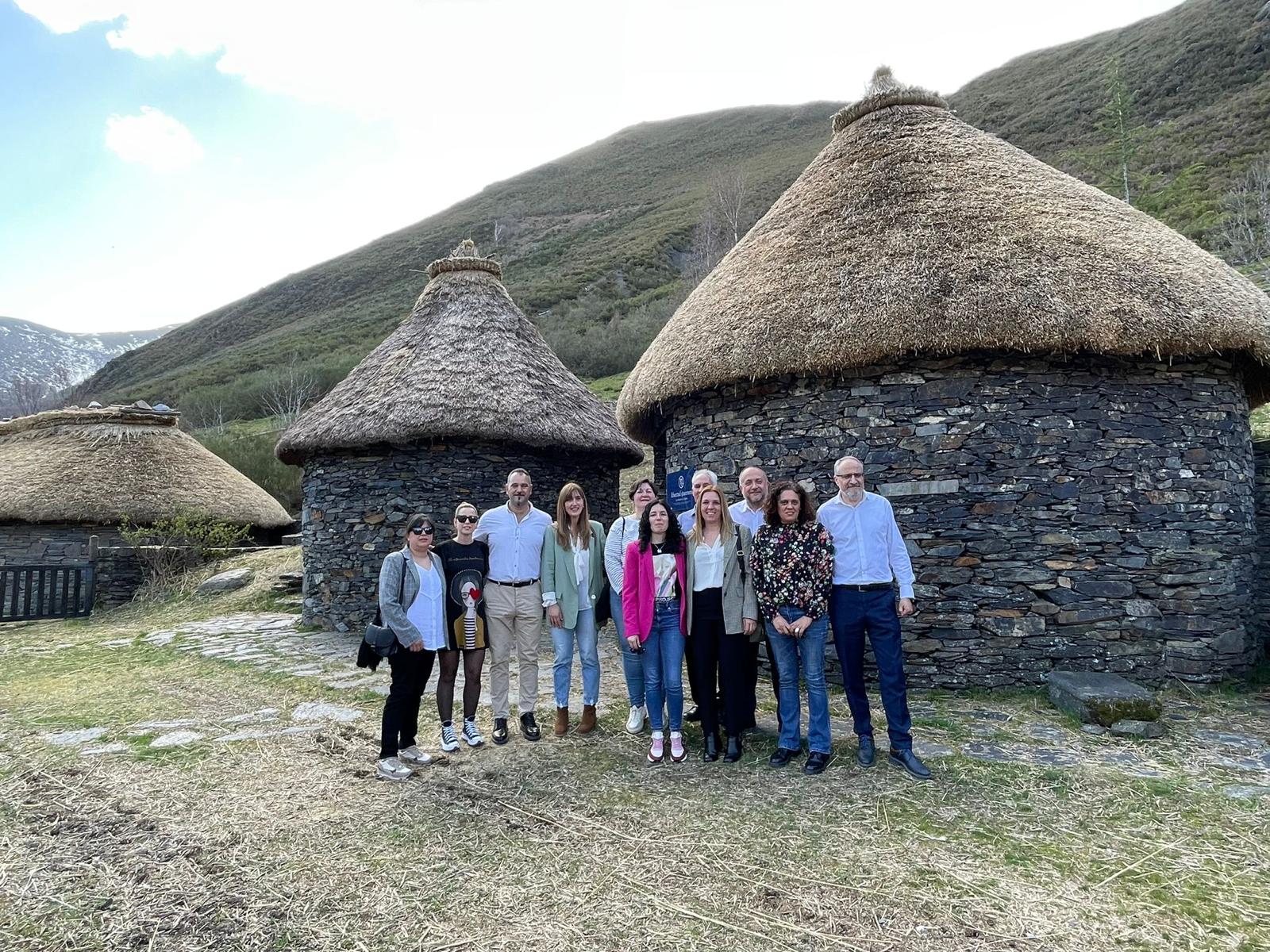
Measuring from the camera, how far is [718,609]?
14.4ft

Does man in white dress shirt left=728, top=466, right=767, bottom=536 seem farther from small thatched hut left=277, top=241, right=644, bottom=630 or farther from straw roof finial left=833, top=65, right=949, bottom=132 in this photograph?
straw roof finial left=833, top=65, right=949, bottom=132

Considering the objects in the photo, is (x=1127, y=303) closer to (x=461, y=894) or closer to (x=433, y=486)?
(x=461, y=894)

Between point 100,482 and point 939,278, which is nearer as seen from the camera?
point 939,278

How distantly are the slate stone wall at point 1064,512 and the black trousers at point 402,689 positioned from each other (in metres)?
3.93

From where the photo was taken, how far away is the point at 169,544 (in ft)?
44.0

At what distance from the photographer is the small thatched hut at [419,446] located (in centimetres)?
947

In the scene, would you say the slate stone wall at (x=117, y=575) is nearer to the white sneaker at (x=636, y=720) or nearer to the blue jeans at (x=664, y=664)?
the white sneaker at (x=636, y=720)

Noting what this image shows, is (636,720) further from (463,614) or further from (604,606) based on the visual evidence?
(463,614)

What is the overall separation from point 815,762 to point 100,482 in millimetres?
15566

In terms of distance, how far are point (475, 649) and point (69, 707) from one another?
4.11 m


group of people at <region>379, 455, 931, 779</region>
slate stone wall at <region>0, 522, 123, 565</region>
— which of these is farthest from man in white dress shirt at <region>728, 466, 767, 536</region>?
slate stone wall at <region>0, 522, 123, 565</region>

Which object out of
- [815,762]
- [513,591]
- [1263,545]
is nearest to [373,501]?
[513,591]

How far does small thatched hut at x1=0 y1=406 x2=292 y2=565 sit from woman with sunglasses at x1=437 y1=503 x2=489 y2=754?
1249 cm

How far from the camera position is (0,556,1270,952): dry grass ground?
105 inches
